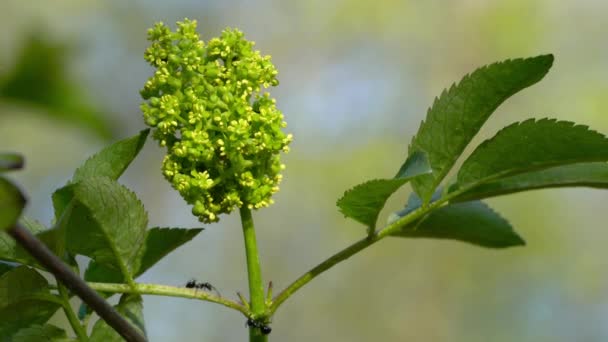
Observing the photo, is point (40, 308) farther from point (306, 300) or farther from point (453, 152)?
point (306, 300)

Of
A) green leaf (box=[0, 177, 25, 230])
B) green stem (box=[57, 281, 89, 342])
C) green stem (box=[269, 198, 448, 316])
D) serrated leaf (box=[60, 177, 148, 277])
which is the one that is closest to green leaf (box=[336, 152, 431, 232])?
green stem (box=[269, 198, 448, 316])

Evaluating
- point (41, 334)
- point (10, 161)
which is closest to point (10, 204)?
point (10, 161)

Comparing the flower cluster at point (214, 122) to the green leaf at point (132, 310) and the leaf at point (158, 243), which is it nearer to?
the leaf at point (158, 243)

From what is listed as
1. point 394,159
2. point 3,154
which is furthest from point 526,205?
point 3,154

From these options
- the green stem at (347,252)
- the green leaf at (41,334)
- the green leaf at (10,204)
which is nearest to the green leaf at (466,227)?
the green stem at (347,252)

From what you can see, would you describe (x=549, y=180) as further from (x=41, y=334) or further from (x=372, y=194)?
(x=41, y=334)

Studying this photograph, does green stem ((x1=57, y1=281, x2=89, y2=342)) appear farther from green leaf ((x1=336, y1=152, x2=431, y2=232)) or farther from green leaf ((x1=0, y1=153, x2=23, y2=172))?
green leaf ((x1=0, y1=153, x2=23, y2=172))
